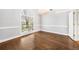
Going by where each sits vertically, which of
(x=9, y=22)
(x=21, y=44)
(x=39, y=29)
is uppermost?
(x=9, y=22)

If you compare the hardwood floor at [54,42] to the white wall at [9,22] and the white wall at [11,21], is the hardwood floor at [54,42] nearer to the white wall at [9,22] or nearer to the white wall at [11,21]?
the white wall at [11,21]

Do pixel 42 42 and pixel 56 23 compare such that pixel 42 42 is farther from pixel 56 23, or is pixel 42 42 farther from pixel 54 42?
pixel 56 23

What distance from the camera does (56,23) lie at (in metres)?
1.71

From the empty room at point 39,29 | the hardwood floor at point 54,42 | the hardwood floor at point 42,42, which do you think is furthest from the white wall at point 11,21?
the hardwood floor at point 54,42

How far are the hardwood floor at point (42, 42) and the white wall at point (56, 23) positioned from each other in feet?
0.24

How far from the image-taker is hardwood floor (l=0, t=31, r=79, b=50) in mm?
1706

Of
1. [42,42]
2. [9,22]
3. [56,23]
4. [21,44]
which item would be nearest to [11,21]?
[9,22]

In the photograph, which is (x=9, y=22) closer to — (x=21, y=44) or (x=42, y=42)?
(x=21, y=44)

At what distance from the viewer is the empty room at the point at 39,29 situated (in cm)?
170

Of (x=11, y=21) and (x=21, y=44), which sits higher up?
(x=11, y=21)

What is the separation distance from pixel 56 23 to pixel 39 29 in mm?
267
